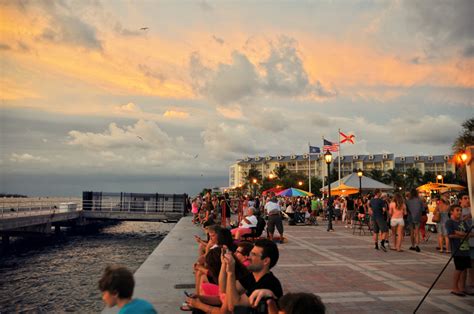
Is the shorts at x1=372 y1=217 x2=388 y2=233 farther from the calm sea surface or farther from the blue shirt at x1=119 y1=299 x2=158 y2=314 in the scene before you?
the blue shirt at x1=119 y1=299 x2=158 y2=314

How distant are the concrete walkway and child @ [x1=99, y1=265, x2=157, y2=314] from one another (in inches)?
114

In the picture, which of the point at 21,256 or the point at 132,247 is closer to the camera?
the point at 21,256

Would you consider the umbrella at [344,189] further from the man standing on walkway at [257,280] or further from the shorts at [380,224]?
the man standing on walkway at [257,280]

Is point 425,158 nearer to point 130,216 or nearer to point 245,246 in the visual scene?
point 130,216

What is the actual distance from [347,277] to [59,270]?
13749 millimetres

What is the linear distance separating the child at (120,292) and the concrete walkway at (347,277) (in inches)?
114

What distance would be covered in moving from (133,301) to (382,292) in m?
5.00

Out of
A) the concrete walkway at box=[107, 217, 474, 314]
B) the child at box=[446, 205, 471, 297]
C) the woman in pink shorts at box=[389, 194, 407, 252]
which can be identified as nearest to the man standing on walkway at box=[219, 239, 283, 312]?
the concrete walkway at box=[107, 217, 474, 314]

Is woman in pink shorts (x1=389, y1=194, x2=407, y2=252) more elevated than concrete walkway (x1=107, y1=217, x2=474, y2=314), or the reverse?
woman in pink shorts (x1=389, y1=194, x2=407, y2=252)

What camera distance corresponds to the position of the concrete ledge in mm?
5687

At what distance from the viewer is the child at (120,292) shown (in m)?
2.49

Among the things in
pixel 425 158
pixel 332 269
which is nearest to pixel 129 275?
pixel 332 269

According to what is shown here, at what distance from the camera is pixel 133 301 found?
2.53 metres

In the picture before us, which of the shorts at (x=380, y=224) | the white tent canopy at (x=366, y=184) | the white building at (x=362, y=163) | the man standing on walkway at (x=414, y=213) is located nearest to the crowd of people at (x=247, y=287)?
the shorts at (x=380, y=224)
